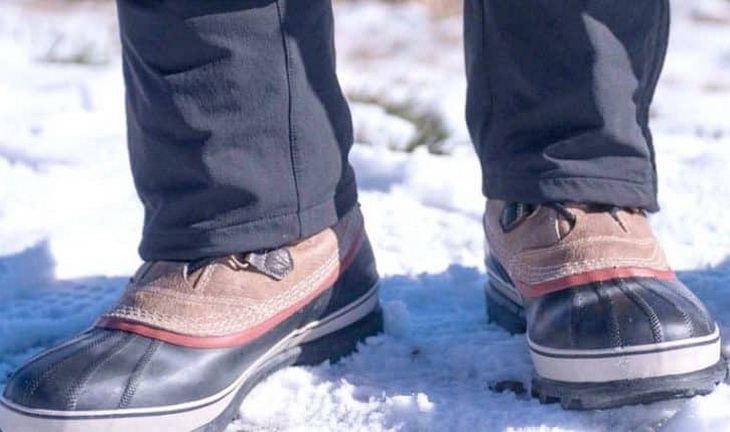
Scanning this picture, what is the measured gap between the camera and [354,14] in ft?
15.5

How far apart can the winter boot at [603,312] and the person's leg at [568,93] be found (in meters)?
0.03

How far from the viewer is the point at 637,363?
1.19 meters

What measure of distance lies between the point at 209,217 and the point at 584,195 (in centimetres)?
38

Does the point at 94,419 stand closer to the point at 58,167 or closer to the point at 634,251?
the point at 634,251

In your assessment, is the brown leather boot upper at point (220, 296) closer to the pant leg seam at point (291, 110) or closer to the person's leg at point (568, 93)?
the pant leg seam at point (291, 110)

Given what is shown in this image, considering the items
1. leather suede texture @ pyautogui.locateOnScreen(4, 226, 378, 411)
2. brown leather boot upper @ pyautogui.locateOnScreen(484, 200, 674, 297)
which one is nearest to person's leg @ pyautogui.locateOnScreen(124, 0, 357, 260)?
leather suede texture @ pyautogui.locateOnScreen(4, 226, 378, 411)

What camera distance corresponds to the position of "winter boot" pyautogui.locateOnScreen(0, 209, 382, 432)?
3.85 ft

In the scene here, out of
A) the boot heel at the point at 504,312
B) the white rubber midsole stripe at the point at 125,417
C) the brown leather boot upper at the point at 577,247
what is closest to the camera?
the white rubber midsole stripe at the point at 125,417

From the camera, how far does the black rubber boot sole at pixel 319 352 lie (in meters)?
1.30

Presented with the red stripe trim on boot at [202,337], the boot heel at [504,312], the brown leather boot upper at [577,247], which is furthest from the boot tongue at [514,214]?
the red stripe trim on boot at [202,337]

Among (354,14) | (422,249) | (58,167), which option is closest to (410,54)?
(354,14)

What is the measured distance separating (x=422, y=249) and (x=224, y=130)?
2.12 ft

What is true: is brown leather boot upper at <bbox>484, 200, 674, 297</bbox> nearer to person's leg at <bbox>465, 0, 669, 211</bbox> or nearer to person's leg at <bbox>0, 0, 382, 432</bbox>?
person's leg at <bbox>465, 0, 669, 211</bbox>

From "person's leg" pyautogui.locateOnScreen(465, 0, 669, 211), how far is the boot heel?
150 millimetres
